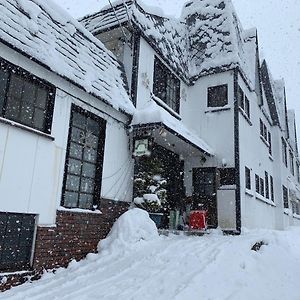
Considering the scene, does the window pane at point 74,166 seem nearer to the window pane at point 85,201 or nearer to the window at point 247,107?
the window pane at point 85,201

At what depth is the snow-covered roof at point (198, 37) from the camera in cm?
1088

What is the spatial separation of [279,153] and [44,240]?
Result: 58.2 ft

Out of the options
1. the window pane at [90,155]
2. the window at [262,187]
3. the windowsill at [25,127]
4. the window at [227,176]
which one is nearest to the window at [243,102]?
the window at [227,176]

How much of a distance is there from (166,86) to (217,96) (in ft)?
8.74

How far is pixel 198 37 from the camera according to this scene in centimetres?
1420

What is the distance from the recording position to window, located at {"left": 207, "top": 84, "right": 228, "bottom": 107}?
510 inches

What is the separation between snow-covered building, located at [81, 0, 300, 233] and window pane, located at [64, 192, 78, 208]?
2495 millimetres

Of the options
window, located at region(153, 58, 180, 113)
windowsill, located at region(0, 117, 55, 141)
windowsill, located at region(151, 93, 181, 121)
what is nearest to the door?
windowsill, located at region(151, 93, 181, 121)

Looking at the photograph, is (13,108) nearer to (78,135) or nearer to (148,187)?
(78,135)

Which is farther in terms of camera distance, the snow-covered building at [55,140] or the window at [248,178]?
the window at [248,178]

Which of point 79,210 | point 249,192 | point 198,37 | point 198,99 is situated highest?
point 198,37

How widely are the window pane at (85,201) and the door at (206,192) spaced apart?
5829mm

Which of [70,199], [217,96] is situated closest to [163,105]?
[217,96]

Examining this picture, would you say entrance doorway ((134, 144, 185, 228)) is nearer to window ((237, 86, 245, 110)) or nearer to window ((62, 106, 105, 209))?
window ((237, 86, 245, 110))
